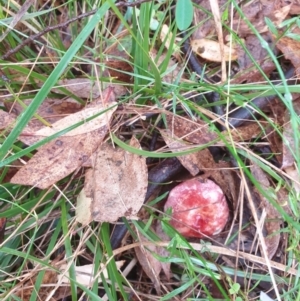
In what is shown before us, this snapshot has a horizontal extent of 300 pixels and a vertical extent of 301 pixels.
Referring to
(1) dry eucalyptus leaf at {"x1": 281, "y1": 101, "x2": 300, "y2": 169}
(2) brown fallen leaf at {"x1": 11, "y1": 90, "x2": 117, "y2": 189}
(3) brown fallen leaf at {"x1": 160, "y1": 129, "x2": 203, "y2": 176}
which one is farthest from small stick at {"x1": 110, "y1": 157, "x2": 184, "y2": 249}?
(1) dry eucalyptus leaf at {"x1": 281, "y1": 101, "x2": 300, "y2": 169}

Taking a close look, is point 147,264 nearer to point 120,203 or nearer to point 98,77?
point 120,203

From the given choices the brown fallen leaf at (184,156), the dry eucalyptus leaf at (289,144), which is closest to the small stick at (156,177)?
the brown fallen leaf at (184,156)

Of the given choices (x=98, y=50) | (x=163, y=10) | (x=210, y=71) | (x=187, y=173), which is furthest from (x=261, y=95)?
(x=98, y=50)

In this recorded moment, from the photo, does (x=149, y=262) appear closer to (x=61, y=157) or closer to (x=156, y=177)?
(x=156, y=177)

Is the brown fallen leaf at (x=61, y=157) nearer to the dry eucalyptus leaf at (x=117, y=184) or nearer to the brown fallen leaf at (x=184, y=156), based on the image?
the dry eucalyptus leaf at (x=117, y=184)

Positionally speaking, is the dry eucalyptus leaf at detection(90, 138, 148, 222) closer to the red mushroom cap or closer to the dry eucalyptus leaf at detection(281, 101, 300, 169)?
the red mushroom cap

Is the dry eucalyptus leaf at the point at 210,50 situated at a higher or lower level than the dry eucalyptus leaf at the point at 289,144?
higher
